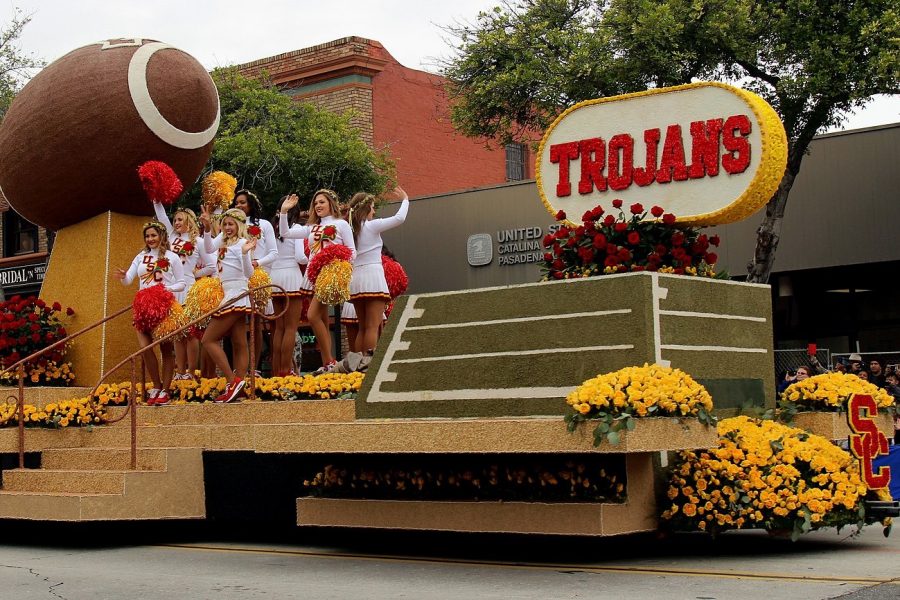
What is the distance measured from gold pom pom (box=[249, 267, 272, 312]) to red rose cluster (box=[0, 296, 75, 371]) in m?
2.81

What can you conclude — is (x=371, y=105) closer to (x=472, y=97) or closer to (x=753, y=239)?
(x=472, y=97)

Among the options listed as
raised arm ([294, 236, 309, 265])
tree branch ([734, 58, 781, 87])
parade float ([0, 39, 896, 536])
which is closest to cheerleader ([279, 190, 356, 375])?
raised arm ([294, 236, 309, 265])

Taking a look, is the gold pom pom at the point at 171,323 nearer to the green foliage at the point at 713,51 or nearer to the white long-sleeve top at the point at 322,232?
the white long-sleeve top at the point at 322,232

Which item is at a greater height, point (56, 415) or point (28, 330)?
point (28, 330)

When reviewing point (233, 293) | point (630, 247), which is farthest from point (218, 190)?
point (630, 247)

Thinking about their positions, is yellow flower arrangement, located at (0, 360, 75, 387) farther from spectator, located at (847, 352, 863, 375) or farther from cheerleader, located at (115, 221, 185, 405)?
spectator, located at (847, 352, 863, 375)

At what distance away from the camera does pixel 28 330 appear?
14.3 m

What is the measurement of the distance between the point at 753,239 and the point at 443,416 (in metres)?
15.0

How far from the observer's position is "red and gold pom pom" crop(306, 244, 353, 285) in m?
12.3

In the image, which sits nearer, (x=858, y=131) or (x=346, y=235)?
(x=346, y=235)

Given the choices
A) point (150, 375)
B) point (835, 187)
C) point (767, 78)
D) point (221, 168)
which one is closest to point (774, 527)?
point (150, 375)

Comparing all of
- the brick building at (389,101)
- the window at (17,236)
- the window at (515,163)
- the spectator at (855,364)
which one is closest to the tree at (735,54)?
the spectator at (855,364)

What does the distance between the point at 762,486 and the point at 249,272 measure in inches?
221

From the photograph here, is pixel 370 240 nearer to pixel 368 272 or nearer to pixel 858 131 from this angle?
pixel 368 272
